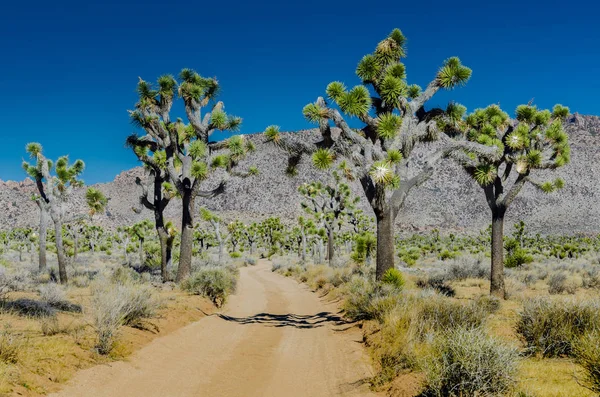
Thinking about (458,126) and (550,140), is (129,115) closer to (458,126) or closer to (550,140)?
(458,126)

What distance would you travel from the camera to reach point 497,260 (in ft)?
42.9

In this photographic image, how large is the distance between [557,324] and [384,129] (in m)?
6.11

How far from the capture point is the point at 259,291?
1862cm

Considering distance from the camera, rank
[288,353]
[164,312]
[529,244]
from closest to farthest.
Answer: [288,353]
[164,312]
[529,244]

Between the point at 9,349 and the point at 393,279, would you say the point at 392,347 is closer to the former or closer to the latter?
the point at 393,279

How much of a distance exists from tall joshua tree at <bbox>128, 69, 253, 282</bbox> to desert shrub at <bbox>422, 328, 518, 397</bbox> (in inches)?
447

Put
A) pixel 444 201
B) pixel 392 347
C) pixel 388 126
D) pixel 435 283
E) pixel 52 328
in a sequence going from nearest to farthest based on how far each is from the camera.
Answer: pixel 392 347, pixel 52 328, pixel 388 126, pixel 435 283, pixel 444 201

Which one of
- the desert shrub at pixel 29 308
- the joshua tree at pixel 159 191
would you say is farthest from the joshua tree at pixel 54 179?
the desert shrub at pixel 29 308

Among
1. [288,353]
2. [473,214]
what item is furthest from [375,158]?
[473,214]

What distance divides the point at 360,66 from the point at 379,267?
18.0 ft

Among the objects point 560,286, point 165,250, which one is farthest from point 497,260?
point 165,250

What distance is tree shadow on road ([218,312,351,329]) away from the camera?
1089 centimetres

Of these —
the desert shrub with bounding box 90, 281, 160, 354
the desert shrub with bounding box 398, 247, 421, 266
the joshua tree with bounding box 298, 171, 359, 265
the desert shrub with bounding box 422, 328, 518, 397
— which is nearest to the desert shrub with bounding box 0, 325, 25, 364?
the desert shrub with bounding box 90, 281, 160, 354

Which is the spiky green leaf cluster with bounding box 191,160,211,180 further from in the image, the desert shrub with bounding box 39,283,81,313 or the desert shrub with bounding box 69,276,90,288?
the desert shrub with bounding box 69,276,90,288
